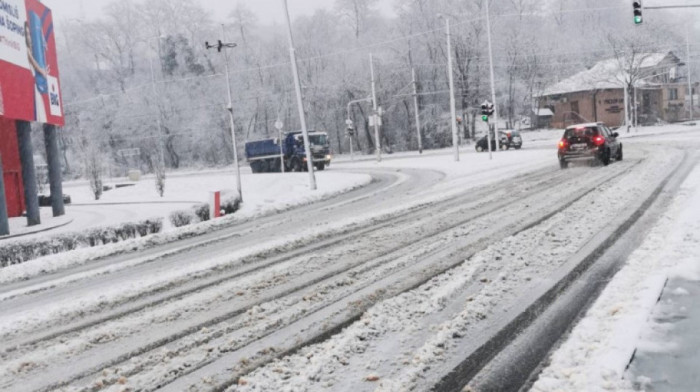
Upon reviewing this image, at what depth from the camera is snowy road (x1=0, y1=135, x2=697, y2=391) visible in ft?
15.0

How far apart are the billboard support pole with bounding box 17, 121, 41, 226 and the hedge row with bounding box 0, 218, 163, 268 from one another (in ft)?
35.4

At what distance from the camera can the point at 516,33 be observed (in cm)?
7056

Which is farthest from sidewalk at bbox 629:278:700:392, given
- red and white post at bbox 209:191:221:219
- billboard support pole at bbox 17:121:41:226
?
billboard support pole at bbox 17:121:41:226

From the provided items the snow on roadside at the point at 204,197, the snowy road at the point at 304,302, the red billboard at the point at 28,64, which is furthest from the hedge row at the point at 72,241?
the red billboard at the point at 28,64

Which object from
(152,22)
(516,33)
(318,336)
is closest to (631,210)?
(318,336)

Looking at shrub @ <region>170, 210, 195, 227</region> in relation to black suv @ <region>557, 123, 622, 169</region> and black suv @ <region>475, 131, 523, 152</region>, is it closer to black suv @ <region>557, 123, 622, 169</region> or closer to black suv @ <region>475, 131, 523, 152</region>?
black suv @ <region>557, 123, 622, 169</region>

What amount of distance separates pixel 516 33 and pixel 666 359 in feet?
237

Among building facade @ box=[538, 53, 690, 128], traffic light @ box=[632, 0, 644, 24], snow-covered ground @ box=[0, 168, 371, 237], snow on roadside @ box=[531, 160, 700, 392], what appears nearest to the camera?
snow on roadside @ box=[531, 160, 700, 392]

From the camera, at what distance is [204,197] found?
28.8 m

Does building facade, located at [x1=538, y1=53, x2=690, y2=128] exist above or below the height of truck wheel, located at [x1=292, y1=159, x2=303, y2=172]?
above

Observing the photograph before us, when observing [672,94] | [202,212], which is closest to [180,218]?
[202,212]

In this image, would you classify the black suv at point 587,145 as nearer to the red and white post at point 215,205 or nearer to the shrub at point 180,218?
the red and white post at point 215,205

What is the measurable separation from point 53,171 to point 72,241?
1597cm

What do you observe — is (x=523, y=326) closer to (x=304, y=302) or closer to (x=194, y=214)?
(x=304, y=302)
